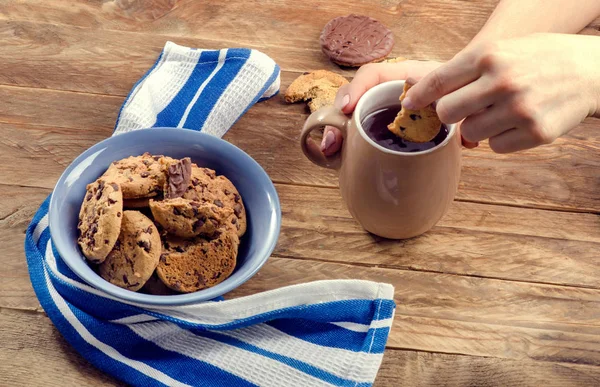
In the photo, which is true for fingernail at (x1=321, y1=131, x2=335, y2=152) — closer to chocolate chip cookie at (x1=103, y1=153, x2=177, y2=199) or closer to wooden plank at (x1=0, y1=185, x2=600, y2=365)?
wooden plank at (x1=0, y1=185, x2=600, y2=365)

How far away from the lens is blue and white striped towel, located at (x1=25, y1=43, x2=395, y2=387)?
33.8 inches

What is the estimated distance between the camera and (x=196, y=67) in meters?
1.20

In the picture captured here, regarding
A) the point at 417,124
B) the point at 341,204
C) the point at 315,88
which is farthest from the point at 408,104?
the point at 315,88

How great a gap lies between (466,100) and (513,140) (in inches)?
3.5

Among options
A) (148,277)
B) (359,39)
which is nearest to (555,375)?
(148,277)

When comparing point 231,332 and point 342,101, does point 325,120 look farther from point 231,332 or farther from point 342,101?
point 231,332

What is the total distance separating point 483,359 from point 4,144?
2.63 feet

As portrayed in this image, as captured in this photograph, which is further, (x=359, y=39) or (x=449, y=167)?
(x=359, y=39)

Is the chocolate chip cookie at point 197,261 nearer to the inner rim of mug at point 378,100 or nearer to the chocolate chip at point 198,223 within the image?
the chocolate chip at point 198,223

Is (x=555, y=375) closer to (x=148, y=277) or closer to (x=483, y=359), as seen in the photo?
(x=483, y=359)

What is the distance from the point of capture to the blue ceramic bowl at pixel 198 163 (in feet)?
2.75

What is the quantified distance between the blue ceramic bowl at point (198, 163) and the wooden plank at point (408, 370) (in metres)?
0.13

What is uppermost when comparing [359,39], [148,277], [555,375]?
[359,39]

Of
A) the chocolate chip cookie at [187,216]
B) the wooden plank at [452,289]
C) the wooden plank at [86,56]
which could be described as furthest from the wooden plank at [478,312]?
the wooden plank at [86,56]
